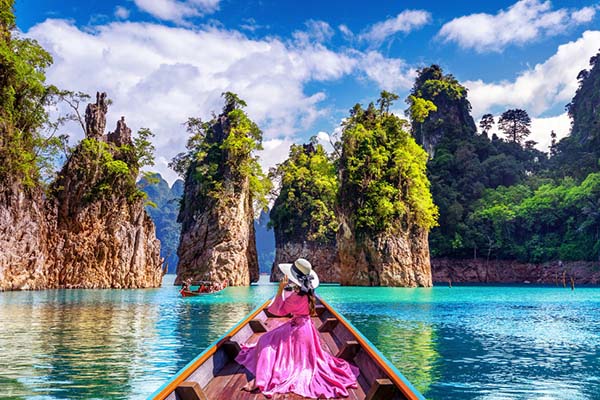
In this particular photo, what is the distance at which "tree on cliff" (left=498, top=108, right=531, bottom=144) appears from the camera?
80.2 m

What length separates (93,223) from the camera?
3997cm

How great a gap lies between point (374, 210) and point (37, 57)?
1096 inches

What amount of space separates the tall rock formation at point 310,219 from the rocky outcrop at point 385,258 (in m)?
15.0

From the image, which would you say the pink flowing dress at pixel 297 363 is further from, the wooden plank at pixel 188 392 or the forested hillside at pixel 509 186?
the forested hillside at pixel 509 186

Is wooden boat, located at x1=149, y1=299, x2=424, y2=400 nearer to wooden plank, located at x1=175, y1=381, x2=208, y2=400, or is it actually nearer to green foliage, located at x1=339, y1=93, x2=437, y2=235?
→ wooden plank, located at x1=175, y1=381, x2=208, y2=400

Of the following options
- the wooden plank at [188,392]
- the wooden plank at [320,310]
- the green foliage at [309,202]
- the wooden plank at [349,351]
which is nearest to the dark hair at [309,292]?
the wooden plank at [349,351]

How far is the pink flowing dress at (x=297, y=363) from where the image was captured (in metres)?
5.47

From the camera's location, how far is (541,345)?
42.2ft

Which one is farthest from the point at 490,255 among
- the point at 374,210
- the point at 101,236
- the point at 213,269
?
the point at 101,236

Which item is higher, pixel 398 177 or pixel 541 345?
pixel 398 177

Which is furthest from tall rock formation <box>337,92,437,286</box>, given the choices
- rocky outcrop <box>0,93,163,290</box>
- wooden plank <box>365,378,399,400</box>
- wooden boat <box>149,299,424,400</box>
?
wooden plank <box>365,378,399,400</box>

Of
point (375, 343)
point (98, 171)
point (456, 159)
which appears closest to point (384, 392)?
point (375, 343)

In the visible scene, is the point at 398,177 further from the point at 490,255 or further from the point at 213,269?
the point at 490,255

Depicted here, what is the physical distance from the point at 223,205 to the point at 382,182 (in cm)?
1450
